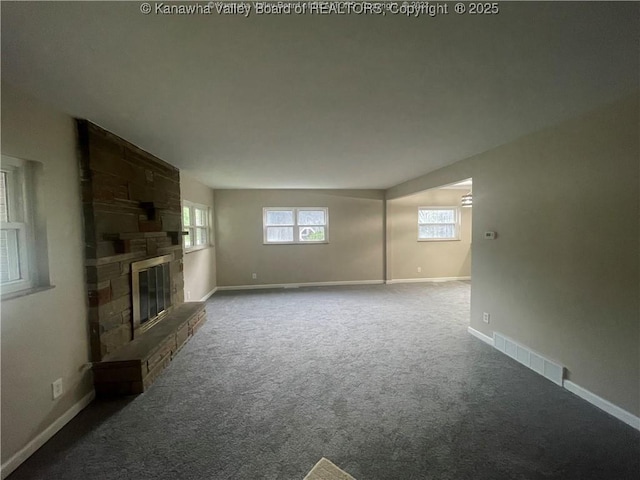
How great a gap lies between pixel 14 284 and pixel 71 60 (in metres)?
1.41

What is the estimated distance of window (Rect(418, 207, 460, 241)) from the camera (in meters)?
7.17

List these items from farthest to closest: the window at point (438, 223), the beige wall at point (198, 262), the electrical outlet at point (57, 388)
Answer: the window at point (438, 223)
the beige wall at point (198, 262)
the electrical outlet at point (57, 388)

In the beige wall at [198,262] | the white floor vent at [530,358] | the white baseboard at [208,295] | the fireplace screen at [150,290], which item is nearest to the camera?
the white floor vent at [530,358]

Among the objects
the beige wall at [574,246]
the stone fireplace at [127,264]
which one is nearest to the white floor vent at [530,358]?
the beige wall at [574,246]

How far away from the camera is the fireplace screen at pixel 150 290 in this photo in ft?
9.64

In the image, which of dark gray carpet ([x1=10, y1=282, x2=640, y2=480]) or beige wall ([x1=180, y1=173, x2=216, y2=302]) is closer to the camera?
dark gray carpet ([x1=10, y1=282, x2=640, y2=480])

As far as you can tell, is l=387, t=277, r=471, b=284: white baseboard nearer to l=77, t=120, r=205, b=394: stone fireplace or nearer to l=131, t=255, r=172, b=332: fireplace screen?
l=77, t=120, r=205, b=394: stone fireplace

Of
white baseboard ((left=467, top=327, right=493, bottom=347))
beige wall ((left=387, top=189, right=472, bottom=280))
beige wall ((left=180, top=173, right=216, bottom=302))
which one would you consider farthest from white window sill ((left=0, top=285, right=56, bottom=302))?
beige wall ((left=387, top=189, right=472, bottom=280))

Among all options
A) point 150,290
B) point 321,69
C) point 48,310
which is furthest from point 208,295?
point 321,69

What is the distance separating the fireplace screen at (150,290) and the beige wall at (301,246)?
2.70 m

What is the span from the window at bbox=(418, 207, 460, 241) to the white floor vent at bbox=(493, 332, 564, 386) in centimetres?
411

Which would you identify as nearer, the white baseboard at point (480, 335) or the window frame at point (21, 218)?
the window frame at point (21, 218)

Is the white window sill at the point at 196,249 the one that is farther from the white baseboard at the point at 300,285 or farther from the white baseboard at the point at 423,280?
the white baseboard at the point at 423,280

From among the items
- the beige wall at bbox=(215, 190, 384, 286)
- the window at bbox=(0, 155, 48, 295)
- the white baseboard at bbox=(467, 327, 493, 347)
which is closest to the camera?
the window at bbox=(0, 155, 48, 295)
